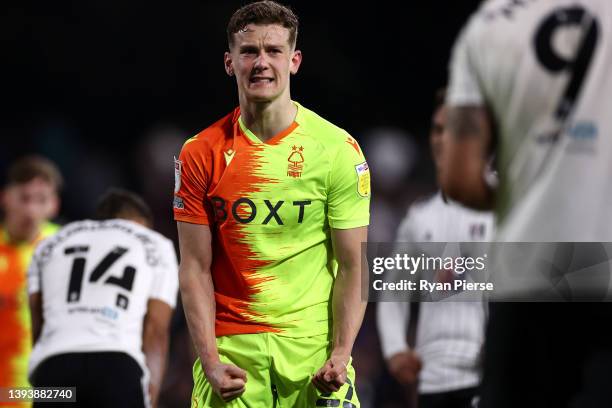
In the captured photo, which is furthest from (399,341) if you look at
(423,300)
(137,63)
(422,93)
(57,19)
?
(57,19)

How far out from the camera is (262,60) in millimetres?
3727

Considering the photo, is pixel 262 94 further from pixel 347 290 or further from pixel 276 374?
pixel 276 374

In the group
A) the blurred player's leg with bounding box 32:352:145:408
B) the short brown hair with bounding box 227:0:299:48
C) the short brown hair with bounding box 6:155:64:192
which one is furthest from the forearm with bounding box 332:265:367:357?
the short brown hair with bounding box 6:155:64:192

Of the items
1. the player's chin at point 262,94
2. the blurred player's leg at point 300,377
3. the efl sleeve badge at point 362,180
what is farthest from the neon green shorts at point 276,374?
the player's chin at point 262,94

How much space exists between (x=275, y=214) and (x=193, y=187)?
343 mm

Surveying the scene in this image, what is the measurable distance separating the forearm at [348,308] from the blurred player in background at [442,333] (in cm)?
151

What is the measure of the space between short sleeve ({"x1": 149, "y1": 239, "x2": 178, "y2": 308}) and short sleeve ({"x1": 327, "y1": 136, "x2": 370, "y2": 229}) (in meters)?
1.47

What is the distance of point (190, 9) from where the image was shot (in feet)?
29.3

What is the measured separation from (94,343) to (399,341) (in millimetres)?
1826

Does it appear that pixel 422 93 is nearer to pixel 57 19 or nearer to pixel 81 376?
pixel 57 19

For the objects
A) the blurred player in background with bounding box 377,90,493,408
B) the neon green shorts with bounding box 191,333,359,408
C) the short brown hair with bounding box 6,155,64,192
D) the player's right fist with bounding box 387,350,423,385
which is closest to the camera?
the neon green shorts with bounding box 191,333,359,408

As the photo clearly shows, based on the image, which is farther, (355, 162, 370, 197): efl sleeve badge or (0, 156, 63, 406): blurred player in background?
(0, 156, 63, 406): blurred player in background

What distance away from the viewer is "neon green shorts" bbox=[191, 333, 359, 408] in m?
3.68

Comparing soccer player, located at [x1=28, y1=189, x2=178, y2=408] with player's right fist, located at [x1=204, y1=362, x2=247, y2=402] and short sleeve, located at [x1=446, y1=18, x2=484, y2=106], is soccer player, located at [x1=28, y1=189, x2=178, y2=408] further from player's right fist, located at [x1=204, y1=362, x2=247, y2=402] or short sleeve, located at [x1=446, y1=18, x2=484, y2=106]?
short sleeve, located at [x1=446, y1=18, x2=484, y2=106]
